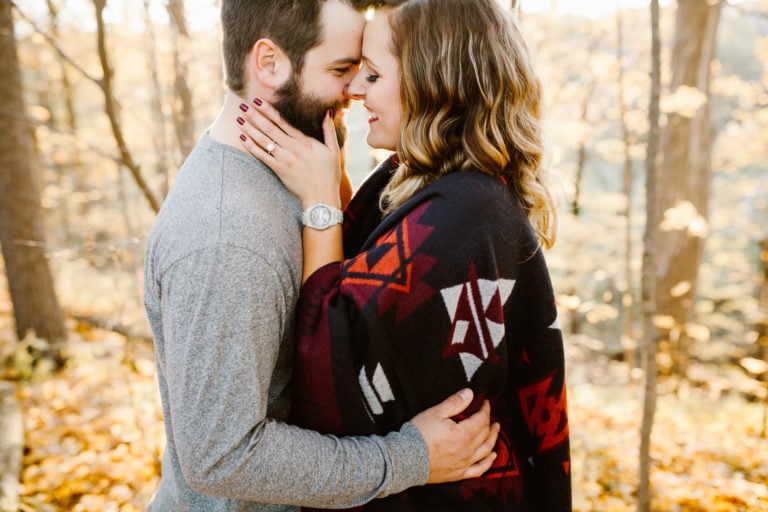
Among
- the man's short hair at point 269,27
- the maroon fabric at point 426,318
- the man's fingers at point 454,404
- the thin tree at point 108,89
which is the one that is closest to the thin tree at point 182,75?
the thin tree at point 108,89

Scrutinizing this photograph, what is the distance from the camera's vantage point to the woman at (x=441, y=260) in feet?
4.17

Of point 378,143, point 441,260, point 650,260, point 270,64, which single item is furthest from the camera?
point 650,260

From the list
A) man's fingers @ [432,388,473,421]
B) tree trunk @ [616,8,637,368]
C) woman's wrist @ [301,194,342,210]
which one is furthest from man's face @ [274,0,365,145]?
tree trunk @ [616,8,637,368]

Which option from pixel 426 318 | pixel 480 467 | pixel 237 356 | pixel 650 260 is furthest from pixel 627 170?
pixel 237 356

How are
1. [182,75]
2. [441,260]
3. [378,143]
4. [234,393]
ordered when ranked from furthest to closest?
[182,75] → [378,143] → [441,260] → [234,393]

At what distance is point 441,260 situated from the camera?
1263mm

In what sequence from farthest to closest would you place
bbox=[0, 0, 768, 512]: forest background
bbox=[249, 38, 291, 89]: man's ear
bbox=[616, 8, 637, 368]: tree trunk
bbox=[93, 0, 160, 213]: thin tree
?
bbox=[616, 8, 637, 368]: tree trunk
bbox=[0, 0, 768, 512]: forest background
bbox=[93, 0, 160, 213]: thin tree
bbox=[249, 38, 291, 89]: man's ear

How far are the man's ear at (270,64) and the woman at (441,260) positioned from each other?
9 centimetres

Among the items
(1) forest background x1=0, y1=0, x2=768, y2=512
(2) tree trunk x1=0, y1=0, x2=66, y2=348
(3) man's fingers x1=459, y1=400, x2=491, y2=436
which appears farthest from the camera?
(2) tree trunk x1=0, y1=0, x2=66, y2=348

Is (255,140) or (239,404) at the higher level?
(255,140)

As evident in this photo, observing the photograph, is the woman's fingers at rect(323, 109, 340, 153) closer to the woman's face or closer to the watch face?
the woman's face

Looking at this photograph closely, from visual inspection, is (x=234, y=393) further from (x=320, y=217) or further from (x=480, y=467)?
(x=480, y=467)

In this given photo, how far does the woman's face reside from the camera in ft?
5.11

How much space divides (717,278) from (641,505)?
1552 cm
